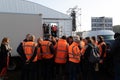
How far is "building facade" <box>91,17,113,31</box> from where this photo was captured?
42306mm

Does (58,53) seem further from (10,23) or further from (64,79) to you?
(10,23)

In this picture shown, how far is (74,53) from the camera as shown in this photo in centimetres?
1074

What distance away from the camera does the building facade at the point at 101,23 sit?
→ 4231 cm

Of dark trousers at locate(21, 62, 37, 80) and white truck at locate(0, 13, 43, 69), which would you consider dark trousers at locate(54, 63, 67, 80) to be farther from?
white truck at locate(0, 13, 43, 69)

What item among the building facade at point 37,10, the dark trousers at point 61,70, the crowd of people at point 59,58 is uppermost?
the building facade at point 37,10

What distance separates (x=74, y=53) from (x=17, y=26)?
484 centimetres

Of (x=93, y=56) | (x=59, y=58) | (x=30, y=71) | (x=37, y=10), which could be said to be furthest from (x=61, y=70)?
(x=37, y=10)

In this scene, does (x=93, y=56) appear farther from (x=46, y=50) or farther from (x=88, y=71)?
(x=46, y=50)

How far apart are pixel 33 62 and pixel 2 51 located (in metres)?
1.87

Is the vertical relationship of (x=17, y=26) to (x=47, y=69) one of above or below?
above

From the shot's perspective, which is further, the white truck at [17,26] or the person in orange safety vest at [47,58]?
the white truck at [17,26]

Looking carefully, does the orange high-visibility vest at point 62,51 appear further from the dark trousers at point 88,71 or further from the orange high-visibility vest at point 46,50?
the dark trousers at point 88,71

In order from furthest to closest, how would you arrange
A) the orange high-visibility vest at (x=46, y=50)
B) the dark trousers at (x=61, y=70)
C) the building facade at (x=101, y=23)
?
the building facade at (x=101, y=23) < the dark trousers at (x=61, y=70) < the orange high-visibility vest at (x=46, y=50)

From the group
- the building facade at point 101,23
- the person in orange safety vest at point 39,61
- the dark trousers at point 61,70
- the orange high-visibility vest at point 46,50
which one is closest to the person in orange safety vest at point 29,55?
the person in orange safety vest at point 39,61
